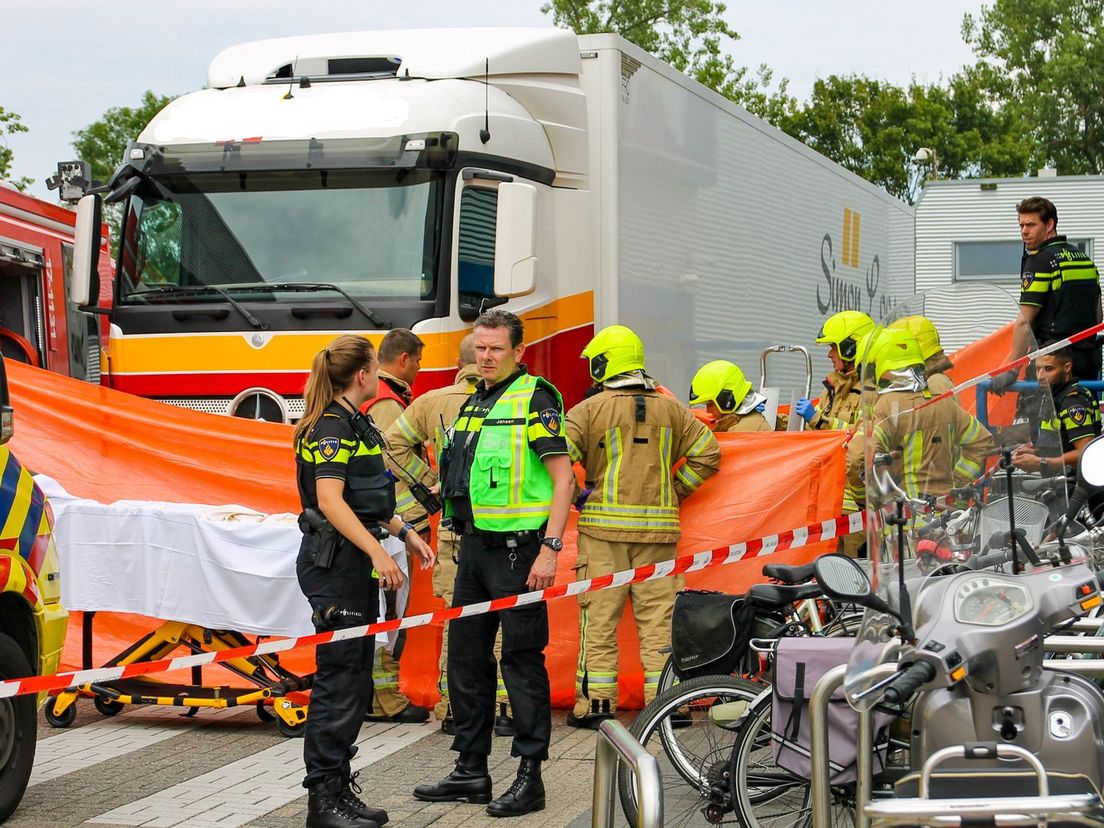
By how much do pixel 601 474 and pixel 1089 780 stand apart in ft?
14.8

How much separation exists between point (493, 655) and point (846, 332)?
365cm

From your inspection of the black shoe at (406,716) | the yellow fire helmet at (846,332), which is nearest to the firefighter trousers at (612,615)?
the black shoe at (406,716)

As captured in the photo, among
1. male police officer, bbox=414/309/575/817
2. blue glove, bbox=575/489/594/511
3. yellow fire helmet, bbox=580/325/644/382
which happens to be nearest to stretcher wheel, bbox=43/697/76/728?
male police officer, bbox=414/309/575/817

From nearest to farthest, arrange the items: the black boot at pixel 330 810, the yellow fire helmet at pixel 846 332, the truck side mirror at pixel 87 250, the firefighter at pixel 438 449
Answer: the black boot at pixel 330 810
the firefighter at pixel 438 449
the yellow fire helmet at pixel 846 332
the truck side mirror at pixel 87 250

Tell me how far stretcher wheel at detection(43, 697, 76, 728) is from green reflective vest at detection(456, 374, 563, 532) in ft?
9.56

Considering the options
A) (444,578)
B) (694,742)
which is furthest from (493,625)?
(444,578)

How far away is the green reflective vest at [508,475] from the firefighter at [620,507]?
1.43 meters

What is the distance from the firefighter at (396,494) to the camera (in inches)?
317

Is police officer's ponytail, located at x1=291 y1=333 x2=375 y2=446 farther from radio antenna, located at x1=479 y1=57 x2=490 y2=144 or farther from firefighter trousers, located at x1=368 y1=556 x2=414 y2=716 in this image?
radio antenna, located at x1=479 y1=57 x2=490 y2=144

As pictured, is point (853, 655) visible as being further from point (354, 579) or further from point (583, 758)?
point (583, 758)

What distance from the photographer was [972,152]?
2229 inches

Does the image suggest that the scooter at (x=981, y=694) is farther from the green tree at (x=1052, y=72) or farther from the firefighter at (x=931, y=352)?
the green tree at (x=1052, y=72)

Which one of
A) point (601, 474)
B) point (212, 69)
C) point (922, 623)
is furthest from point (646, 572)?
point (212, 69)

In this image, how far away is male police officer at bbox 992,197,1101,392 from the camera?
922cm
